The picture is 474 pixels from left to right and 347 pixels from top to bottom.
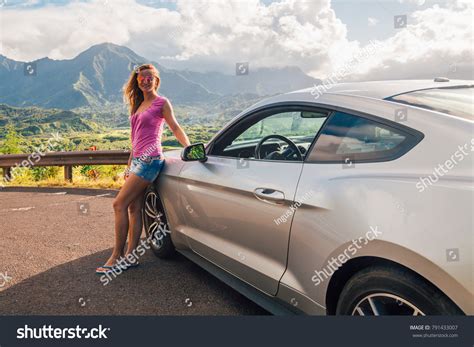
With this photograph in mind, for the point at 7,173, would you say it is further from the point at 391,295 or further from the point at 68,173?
the point at 391,295

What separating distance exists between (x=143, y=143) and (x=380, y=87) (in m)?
2.25

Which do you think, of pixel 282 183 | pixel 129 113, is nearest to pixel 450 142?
pixel 282 183

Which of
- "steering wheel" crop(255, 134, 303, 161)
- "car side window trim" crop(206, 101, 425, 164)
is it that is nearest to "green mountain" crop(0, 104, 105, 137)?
"car side window trim" crop(206, 101, 425, 164)

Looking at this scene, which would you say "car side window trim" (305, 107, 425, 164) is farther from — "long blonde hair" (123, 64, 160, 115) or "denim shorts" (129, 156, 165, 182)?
"long blonde hair" (123, 64, 160, 115)

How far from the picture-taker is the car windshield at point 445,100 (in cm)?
185

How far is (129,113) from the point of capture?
3895 millimetres

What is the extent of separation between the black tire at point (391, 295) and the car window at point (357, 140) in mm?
577

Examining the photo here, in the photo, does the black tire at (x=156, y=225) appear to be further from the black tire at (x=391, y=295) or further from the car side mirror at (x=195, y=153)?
the black tire at (x=391, y=295)

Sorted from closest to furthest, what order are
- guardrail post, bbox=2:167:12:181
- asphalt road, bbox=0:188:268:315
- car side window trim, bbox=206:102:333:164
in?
1. car side window trim, bbox=206:102:333:164
2. asphalt road, bbox=0:188:268:315
3. guardrail post, bbox=2:167:12:181

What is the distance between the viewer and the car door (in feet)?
7.34

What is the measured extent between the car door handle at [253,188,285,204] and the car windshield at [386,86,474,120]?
832 millimetres

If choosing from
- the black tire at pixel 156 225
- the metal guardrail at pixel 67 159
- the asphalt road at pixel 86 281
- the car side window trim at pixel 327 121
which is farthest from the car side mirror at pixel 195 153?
the metal guardrail at pixel 67 159

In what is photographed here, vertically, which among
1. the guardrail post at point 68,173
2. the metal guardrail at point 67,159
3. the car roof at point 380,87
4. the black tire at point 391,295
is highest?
the car roof at point 380,87

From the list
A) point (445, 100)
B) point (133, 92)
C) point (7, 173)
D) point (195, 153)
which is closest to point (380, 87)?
point (445, 100)
